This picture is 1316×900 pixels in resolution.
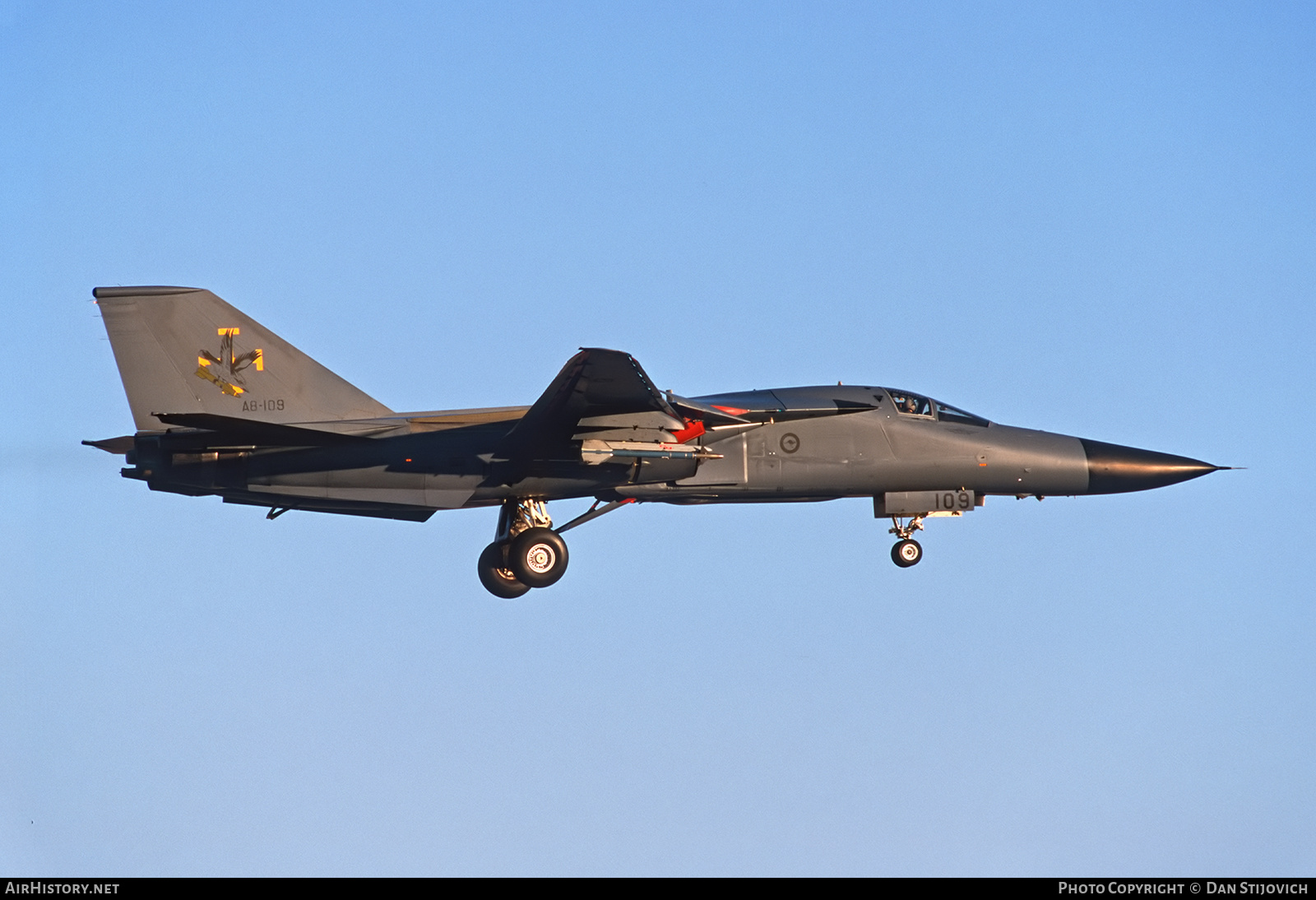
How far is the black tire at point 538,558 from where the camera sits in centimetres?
1981

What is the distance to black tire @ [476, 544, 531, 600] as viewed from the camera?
67.2 ft

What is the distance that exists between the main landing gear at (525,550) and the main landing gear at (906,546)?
13.5 ft

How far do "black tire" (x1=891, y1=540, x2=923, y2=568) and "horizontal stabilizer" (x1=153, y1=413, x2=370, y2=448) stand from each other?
7953 mm

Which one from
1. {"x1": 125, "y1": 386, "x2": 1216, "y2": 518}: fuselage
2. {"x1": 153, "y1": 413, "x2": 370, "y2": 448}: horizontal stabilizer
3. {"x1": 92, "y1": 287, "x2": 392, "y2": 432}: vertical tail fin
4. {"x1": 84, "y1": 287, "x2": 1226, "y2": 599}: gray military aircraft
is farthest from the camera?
{"x1": 92, "y1": 287, "x2": 392, "y2": 432}: vertical tail fin

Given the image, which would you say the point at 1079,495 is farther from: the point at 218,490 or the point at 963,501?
the point at 218,490

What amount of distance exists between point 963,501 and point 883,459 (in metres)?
1.53

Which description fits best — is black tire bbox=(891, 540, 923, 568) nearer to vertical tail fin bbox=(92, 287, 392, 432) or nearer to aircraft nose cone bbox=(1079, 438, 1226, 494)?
aircraft nose cone bbox=(1079, 438, 1226, 494)

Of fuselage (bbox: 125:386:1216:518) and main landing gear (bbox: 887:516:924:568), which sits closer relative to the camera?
fuselage (bbox: 125:386:1216:518)

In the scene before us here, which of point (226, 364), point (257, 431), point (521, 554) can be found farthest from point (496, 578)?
point (226, 364)

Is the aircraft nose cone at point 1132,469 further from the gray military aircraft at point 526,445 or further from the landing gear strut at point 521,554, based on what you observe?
the landing gear strut at point 521,554

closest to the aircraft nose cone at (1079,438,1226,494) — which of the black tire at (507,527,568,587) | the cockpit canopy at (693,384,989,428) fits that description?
the cockpit canopy at (693,384,989,428)

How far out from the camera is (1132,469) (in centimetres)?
2186
